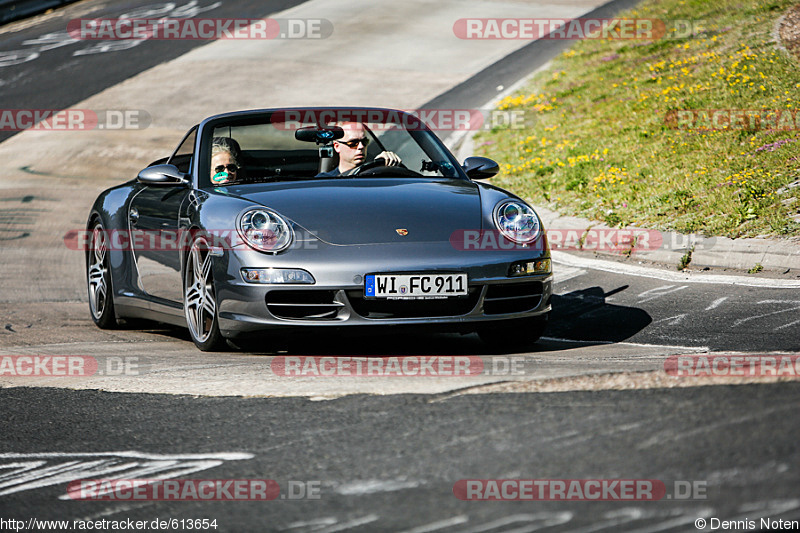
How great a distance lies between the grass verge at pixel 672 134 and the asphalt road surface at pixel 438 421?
1.27m

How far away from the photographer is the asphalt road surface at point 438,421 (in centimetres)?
311

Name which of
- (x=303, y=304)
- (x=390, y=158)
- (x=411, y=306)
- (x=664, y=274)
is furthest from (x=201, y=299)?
(x=664, y=274)

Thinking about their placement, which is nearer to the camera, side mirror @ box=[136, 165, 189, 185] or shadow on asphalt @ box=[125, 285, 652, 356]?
shadow on asphalt @ box=[125, 285, 652, 356]

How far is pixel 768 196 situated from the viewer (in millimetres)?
9531

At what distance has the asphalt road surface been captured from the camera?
3109 mm

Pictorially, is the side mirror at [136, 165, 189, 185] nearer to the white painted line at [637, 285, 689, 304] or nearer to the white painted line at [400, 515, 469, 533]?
the white painted line at [637, 285, 689, 304]

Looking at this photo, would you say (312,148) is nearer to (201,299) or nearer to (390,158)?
(390,158)

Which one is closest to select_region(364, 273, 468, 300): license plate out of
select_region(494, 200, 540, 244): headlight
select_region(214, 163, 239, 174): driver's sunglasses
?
select_region(494, 200, 540, 244): headlight

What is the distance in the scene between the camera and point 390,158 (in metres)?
7.09

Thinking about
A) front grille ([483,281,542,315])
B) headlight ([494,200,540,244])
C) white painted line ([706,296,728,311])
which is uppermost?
headlight ([494,200,540,244])

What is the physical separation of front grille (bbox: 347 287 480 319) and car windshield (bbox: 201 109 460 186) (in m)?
1.37

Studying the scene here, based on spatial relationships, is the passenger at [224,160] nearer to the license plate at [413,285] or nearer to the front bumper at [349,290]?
the front bumper at [349,290]

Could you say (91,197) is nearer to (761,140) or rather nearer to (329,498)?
(761,140)

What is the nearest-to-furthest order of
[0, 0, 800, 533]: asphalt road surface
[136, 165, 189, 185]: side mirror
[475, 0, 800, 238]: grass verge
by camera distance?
[0, 0, 800, 533]: asphalt road surface < [136, 165, 189, 185]: side mirror < [475, 0, 800, 238]: grass verge
